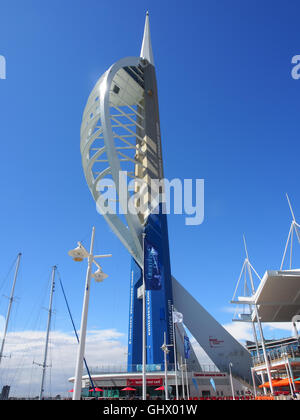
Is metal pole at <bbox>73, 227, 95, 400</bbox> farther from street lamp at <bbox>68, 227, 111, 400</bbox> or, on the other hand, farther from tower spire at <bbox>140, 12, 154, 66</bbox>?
tower spire at <bbox>140, 12, 154, 66</bbox>

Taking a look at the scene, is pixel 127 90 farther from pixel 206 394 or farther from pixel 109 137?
pixel 206 394

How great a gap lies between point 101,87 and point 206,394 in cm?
4284

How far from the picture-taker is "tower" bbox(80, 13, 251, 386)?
124ft

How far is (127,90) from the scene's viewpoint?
54.3 meters

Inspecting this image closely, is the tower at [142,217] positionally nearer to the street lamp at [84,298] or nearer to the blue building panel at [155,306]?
the blue building panel at [155,306]

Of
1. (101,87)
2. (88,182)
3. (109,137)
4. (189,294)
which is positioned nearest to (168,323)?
(189,294)

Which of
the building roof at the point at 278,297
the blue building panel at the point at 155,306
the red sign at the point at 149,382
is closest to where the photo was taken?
the building roof at the point at 278,297

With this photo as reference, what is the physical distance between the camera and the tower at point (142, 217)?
124ft

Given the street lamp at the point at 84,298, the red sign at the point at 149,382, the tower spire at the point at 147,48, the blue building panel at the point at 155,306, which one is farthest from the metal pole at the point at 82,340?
the tower spire at the point at 147,48

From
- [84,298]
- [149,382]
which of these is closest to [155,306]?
[149,382]

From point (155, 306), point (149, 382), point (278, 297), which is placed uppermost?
point (155, 306)

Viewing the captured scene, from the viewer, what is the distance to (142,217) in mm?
47469

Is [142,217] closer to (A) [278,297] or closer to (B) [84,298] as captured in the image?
(A) [278,297]
